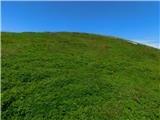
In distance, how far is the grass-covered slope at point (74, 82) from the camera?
55.7 feet

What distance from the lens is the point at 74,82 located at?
66.3ft

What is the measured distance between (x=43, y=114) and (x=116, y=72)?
356 inches

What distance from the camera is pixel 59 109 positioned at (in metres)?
17.0

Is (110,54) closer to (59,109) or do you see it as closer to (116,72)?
(116,72)

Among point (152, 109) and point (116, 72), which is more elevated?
point (116, 72)

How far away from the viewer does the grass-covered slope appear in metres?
17.0

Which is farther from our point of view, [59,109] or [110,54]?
[110,54]

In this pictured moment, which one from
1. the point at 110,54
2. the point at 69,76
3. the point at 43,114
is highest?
the point at 110,54

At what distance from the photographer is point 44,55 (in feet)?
84.0

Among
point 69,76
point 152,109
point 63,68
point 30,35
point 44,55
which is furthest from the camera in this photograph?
point 30,35

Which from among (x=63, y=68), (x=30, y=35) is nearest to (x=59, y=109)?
(x=63, y=68)

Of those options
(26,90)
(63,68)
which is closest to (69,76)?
(63,68)

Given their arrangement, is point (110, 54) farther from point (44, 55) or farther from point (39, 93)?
point (39, 93)

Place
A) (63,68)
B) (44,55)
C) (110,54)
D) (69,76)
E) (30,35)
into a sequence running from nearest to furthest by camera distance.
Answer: (69,76) → (63,68) → (44,55) → (110,54) → (30,35)
